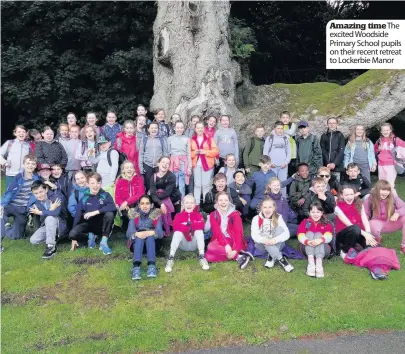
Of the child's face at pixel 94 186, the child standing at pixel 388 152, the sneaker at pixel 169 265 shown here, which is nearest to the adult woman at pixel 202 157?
the child's face at pixel 94 186

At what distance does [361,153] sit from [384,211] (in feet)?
6.76

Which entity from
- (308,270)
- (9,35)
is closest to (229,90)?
(308,270)

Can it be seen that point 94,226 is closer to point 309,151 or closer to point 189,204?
point 189,204

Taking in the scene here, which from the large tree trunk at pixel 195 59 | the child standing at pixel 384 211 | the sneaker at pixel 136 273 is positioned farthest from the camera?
the large tree trunk at pixel 195 59

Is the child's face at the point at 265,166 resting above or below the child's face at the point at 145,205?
above

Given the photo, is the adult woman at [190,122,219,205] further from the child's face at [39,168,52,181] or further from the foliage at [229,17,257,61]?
the foliage at [229,17,257,61]

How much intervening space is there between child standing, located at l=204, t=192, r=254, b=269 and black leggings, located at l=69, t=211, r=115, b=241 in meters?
1.64

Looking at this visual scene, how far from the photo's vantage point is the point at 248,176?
328 inches

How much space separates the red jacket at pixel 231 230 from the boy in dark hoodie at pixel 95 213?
166 cm

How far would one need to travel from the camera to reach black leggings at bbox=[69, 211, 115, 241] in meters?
6.79

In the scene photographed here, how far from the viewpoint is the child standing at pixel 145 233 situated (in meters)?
5.94

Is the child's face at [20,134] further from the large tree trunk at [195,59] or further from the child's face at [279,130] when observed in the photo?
the child's face at [279,130]

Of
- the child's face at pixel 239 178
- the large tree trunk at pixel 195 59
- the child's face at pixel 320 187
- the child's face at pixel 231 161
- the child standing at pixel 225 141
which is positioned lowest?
the child's face at pixel 320 187

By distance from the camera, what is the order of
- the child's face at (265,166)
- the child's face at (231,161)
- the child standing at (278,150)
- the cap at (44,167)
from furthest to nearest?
the child standing at (278,150) → the child's face at (231,161) → the child's face at (265,166) → the cap at (44,167)
